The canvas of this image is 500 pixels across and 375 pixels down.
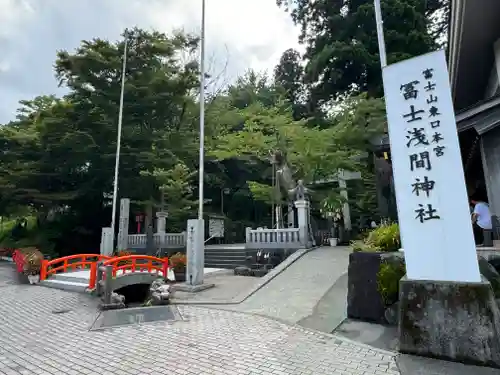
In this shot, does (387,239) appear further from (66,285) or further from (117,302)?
(66,285)

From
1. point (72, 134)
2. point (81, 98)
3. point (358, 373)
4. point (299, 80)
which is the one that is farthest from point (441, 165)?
point (299, 80)

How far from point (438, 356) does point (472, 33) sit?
25.7 feet

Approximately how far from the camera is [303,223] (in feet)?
45.1

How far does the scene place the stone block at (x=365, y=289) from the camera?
5.94 meters

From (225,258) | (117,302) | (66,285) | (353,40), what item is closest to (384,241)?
(117,302)

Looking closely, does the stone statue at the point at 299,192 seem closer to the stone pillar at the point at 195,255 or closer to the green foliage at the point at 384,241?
the stone pillar at the point at 195,255

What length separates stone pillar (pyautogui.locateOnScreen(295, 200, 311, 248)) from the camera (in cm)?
1354

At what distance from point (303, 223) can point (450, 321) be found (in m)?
9.47

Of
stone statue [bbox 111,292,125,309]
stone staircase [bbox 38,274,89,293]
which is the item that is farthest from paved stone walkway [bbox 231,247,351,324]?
stone staircase [bbox 38,274,89,293]

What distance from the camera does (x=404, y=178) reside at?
191 inches

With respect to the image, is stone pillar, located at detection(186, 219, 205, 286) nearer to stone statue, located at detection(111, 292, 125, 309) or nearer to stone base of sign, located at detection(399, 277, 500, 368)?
stone statue, located at detection(111, 292, 125, 309)

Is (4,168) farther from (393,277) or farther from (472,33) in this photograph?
(472,33)

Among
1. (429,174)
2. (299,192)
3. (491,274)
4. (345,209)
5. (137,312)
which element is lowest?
(137,312)

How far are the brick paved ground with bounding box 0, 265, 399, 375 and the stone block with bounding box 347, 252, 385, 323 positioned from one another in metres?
1.12
